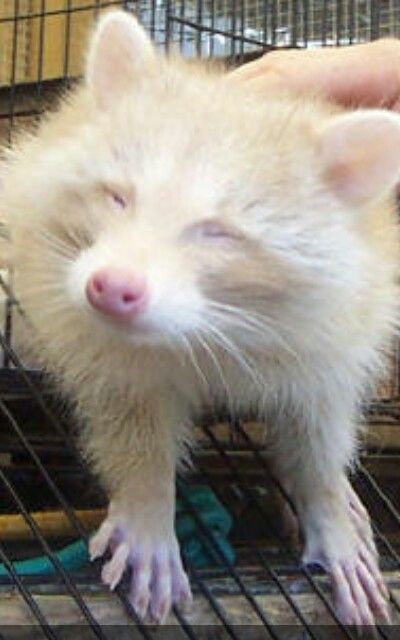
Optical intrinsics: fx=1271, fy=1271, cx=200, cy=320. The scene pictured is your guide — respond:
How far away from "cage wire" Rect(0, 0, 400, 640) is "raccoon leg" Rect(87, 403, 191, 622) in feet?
0.08

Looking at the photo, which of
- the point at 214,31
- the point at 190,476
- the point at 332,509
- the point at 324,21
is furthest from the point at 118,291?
the point at 324,21

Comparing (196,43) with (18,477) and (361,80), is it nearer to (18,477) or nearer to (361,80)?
(18,477)

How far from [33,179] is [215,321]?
0.26 metres

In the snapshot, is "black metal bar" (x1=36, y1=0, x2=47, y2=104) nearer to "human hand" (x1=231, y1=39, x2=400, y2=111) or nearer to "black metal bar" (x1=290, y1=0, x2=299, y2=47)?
"black metal bar" (x1=290, y1=0, x2=299, y2=47)

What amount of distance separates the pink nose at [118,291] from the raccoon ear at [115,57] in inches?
13.1

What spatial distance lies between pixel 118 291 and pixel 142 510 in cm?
38

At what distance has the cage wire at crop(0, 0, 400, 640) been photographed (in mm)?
1299

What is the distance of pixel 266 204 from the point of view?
3.93 ft

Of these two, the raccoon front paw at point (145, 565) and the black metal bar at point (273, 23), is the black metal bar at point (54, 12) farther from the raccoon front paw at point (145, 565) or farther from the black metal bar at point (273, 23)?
the raccoon front paw at point (145, 565)

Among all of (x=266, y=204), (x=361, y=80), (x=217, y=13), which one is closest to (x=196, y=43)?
(x=217, y=13)

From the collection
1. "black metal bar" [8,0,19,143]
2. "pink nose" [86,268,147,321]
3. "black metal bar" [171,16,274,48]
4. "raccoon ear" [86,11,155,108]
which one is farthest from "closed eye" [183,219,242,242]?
"black metal bar" [171,16,274,48]

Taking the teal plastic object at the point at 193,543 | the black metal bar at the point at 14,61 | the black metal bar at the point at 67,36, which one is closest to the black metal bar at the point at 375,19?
the black metal bar at the point at 67,36

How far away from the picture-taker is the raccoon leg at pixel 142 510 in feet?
4.36

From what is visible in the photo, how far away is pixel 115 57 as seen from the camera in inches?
53.7
